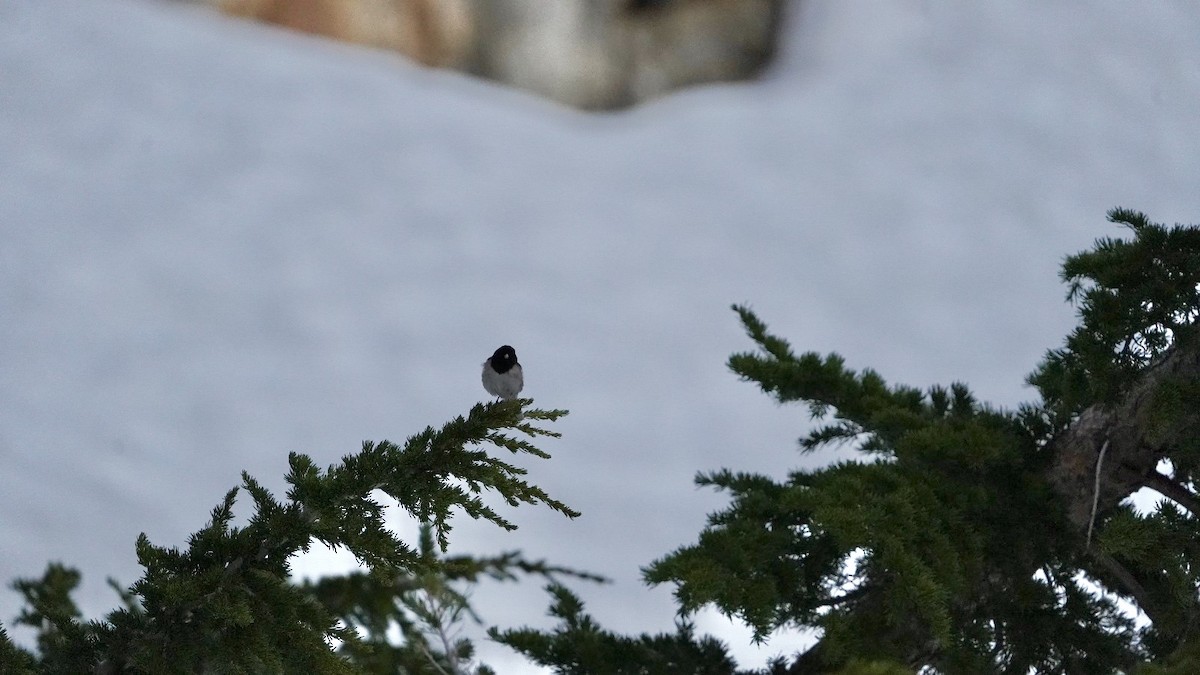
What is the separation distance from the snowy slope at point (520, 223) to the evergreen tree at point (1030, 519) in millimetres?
3627

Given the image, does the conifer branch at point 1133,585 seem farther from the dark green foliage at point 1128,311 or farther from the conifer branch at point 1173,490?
the dark green foliage at point 1128,311

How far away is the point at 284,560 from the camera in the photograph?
1.71 metres

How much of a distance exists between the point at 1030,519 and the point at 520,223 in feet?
14.8

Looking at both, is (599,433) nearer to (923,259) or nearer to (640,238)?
(640,238)

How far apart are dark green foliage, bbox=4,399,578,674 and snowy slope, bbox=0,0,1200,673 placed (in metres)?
4.24

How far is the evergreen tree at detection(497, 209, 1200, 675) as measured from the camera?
2.16 metres

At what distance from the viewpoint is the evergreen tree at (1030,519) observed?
2.16 meters

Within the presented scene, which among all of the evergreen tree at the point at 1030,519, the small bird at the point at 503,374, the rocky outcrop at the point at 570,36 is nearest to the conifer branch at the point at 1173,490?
the evergreen tree at the point at 1030,519

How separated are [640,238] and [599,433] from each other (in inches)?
46.1

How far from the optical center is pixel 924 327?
20.4 ft

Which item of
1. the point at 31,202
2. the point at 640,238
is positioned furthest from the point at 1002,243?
the point at 31,202

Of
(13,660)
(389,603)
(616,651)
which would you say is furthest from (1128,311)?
(389,603)

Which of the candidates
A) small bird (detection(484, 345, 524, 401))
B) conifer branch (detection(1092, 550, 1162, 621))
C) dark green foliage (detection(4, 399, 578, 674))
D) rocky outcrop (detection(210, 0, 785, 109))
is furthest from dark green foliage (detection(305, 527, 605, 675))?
rocky outcrop (detection(210, 0, 785, 109))

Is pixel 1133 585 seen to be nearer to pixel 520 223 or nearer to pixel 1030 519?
pixel 1030 519
